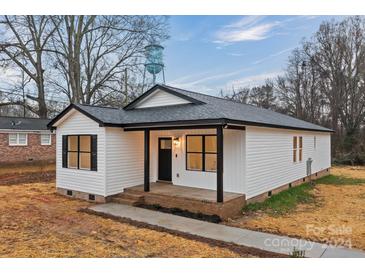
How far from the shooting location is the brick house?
18.6 metres

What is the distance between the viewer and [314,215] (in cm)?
816

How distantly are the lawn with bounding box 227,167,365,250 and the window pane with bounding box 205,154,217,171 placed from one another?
1.77 metres

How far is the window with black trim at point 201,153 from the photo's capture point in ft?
30.7

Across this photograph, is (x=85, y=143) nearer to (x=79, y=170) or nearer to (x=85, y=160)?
(x=85, y=160)

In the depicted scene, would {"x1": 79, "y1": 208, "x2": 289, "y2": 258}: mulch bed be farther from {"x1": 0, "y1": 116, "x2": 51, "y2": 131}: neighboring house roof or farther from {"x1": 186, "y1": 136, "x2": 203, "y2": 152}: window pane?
{"x1": 0, "y1": 116, "x2": 51, "y2": 131}: neighboring house roof

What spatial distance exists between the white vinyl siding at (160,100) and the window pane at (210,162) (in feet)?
7.04

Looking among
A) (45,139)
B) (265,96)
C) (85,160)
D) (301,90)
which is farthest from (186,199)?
(265,96)

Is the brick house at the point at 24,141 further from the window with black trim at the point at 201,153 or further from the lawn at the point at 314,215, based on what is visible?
the lawn at the point at 314,215

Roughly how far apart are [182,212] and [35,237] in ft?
12.3

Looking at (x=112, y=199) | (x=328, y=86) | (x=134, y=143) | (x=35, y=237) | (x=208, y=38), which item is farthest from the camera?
(x=328, y=86)

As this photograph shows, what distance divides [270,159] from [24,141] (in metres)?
17.5
